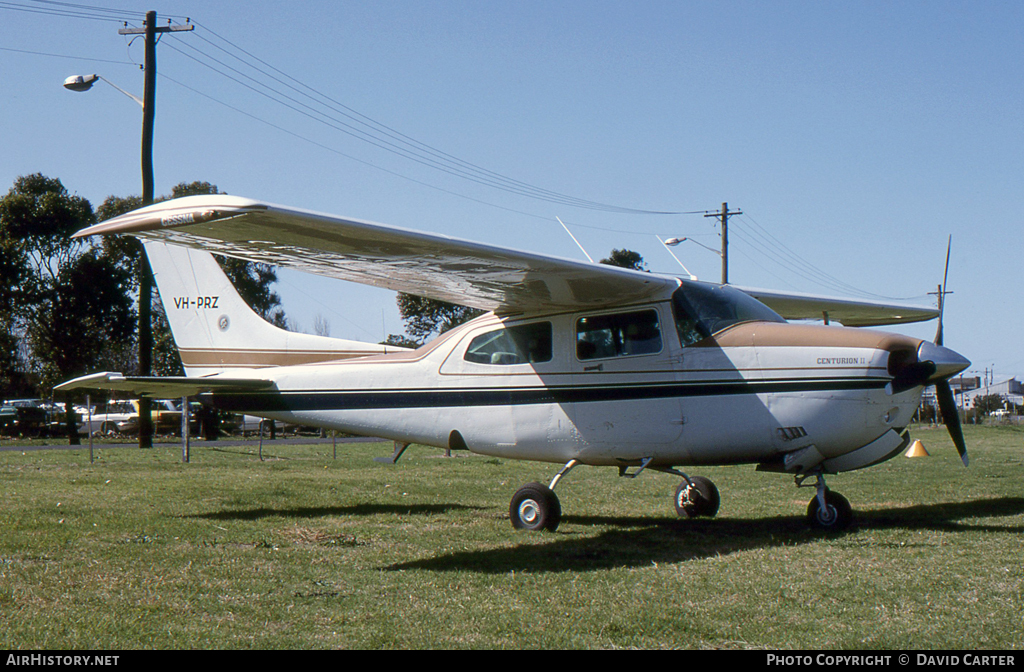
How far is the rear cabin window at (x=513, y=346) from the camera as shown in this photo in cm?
916

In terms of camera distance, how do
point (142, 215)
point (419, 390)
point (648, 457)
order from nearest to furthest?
point (142, 215)
point (648, 457)
point (419, 390)

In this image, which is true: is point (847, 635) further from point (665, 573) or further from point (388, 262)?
point (388, 262)

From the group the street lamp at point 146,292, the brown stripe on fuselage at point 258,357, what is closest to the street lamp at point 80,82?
the street lamp at point 146,292

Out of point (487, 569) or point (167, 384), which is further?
point (167, 384)

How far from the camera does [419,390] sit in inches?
389

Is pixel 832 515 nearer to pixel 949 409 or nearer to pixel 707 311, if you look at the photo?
pixel 949 409

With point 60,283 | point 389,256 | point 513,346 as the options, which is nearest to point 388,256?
point 389,256

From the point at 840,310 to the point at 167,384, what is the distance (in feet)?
30.8

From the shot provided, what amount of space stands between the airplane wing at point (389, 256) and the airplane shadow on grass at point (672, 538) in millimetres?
2405

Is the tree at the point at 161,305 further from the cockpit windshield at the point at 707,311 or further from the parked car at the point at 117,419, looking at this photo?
the cockpit windshield at the point at 707,311

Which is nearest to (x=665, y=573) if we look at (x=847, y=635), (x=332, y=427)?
(x=847, y=635)

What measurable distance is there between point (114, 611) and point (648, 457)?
516 centimetres

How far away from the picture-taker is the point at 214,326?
11.8 meters

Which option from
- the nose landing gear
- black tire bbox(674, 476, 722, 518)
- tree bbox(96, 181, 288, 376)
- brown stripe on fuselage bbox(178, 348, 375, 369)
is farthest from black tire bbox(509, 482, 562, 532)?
tree bbox(96, 181, 288, 376)
